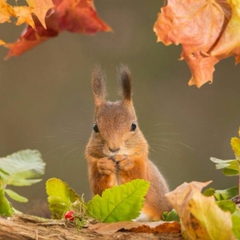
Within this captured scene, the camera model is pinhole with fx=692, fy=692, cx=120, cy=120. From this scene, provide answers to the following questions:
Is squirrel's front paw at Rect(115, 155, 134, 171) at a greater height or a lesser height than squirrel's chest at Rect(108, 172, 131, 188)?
greater

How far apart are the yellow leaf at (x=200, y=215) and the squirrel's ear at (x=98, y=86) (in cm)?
50

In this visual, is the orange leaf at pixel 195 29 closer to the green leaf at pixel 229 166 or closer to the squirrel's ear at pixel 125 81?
the green leaf at pixel 229 166

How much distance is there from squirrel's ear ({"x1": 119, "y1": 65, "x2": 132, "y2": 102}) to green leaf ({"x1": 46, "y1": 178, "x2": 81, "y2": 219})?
350 millimetres

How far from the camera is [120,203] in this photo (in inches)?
33.8

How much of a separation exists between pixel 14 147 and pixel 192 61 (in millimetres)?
1999

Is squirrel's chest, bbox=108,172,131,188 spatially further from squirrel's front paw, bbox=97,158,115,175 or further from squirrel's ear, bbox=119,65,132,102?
squirrel's ear, bbox=119,65,132,102

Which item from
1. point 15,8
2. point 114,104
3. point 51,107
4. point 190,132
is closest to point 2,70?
point 51,107

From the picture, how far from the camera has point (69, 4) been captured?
4.17 feet

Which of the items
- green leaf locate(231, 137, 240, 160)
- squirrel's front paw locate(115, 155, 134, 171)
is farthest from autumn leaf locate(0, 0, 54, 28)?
squirrel's front paw locate(115, 155, 134, 171)

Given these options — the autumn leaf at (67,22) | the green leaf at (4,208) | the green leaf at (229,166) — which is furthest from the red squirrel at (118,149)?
the green leaf at (4,208)

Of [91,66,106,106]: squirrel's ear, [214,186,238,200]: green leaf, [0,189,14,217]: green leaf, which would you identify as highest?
[91,66,106,106]: squirrel's ear

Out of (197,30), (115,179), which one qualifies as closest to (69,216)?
(197,30)

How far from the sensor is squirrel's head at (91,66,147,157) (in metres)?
1.25

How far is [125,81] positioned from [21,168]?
11.3 inches
